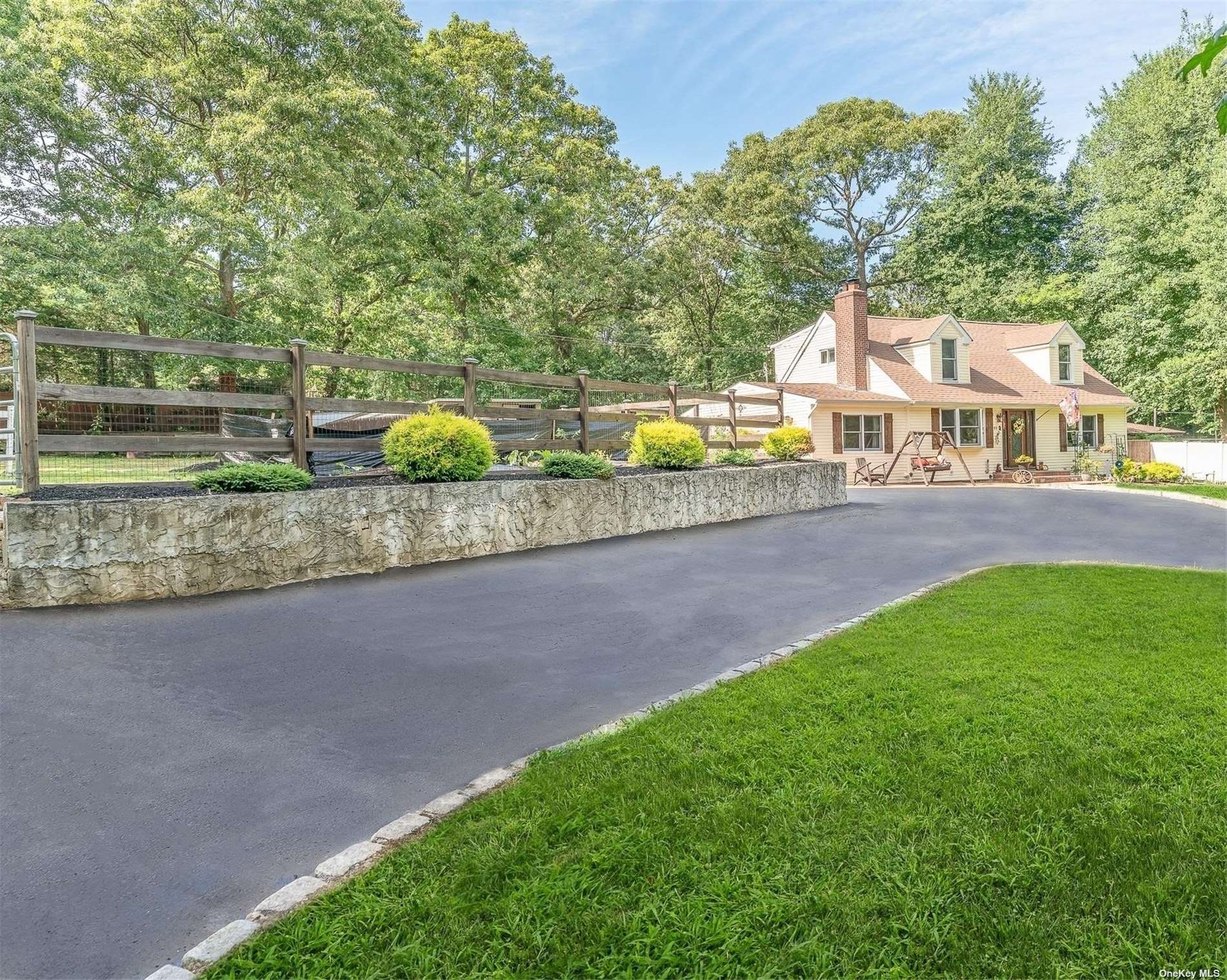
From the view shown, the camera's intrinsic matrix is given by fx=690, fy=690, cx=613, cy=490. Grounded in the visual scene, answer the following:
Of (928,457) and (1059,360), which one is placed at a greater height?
(1059,360)

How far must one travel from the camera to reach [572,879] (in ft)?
7.29

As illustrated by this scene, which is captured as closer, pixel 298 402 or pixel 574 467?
pixel 298 402

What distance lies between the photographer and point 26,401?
6.03 metres

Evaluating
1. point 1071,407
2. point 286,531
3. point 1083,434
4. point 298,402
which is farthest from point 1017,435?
point 286,531

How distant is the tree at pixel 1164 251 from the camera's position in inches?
915

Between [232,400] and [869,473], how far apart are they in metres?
18.7

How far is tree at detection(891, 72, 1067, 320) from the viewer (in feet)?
103

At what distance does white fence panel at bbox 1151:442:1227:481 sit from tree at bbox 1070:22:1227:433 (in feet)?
7.99

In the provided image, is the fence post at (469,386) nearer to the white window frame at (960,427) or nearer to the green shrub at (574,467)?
the green shrub at (574,467)

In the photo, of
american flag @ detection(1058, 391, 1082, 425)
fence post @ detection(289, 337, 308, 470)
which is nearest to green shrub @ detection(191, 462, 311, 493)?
fence post @ detection(289, 337, 308, 470)

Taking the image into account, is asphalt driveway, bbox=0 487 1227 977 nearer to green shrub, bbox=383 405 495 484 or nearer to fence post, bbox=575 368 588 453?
green shrub, bbox=383 405 495 484

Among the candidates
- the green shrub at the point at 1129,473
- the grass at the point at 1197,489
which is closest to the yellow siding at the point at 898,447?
the green shrub at the point at 1129,473

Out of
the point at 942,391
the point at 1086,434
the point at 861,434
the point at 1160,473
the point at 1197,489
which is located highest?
the point at 942,391

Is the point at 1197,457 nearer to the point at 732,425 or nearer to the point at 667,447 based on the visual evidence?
the point at 732,425
